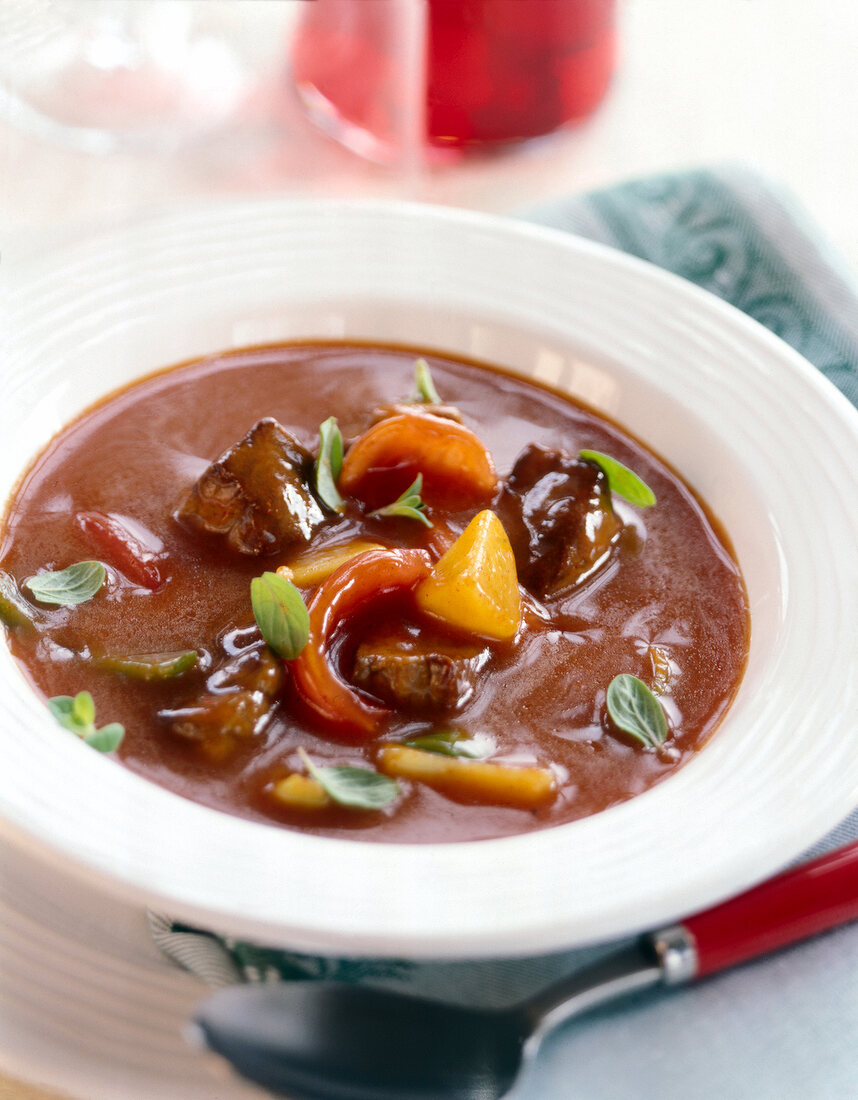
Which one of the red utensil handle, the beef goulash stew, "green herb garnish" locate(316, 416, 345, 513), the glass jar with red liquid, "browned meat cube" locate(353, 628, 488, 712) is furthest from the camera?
the glass jar with red liquid

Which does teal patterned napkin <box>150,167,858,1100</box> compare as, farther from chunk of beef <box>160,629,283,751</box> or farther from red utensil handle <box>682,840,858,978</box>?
chunk of beef <box>160,629,283,751</box>

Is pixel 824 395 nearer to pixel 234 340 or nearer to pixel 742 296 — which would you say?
pixel 742 296

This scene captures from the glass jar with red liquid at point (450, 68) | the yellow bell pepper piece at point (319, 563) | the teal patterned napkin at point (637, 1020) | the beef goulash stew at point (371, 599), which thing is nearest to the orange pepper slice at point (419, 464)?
the beef goulash stew at point (371, 599)

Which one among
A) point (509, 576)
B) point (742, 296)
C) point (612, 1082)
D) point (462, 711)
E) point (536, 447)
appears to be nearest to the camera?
point (612, 1082)

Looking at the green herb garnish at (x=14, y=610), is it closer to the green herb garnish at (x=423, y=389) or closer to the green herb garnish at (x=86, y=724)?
the green herb garnish at (x=86, y=724)

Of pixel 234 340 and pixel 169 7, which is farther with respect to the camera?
pixel 169 7

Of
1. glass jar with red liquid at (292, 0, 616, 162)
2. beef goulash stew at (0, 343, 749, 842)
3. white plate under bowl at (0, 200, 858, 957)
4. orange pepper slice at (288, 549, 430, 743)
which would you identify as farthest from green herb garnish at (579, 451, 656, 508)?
glass jar with red liquid at (292, 0, 616, 162)

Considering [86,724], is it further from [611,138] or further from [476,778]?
[611,138]

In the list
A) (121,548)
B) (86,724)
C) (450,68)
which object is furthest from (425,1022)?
(450,68)

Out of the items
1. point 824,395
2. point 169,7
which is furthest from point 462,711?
point 169,7
